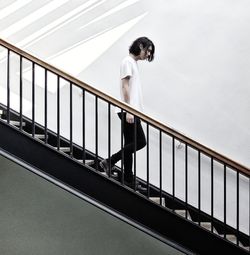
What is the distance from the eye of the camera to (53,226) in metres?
4.91

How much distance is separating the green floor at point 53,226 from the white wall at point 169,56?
26.7 inches

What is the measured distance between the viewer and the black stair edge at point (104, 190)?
3365 millimetres

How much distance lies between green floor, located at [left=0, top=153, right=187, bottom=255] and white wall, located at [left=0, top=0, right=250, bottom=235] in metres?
0.68

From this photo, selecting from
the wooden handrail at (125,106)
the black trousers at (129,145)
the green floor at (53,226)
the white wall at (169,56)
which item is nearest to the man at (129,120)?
the black trousers at (129,145)

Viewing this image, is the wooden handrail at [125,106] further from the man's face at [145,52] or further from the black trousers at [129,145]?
the man's face at [145,52]

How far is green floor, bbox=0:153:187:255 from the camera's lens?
4.86 metres

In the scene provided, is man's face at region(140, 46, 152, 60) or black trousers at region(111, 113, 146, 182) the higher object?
man's face at region(140, 46, 152, 60)

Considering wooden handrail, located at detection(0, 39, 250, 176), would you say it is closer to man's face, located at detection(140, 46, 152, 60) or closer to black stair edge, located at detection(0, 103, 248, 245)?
man's face, located at detection(140, 46, 152, 60)

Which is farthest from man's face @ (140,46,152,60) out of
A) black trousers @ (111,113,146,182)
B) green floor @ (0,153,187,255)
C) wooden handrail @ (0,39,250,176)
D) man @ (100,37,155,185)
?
green floor @ (0,153,187,255)

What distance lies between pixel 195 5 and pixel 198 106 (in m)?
1.13

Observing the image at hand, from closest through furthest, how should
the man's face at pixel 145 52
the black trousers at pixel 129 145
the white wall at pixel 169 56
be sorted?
the black trousers at pixel 129 145
the man's face at pixel 145 52
the white wall at pixel 169 56

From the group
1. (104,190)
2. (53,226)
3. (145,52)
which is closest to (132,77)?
(145,52)

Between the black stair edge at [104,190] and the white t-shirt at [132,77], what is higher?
the white t-shirt at [132,77]

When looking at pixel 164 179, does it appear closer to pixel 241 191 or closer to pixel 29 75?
pixel 241 191
